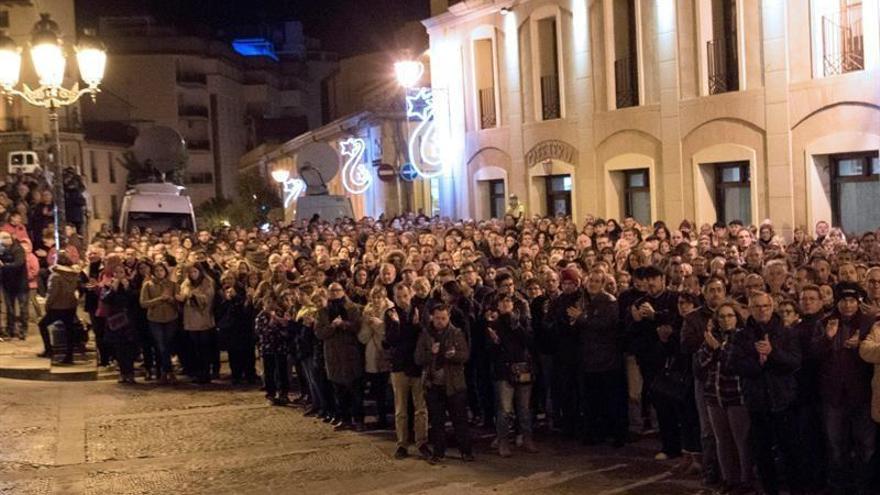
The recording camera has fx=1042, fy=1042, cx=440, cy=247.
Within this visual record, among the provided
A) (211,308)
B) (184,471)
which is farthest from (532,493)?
(211,308)

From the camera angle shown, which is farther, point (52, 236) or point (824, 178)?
point (52, 236)

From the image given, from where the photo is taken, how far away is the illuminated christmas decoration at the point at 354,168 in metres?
37.7

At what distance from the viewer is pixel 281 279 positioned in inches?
534

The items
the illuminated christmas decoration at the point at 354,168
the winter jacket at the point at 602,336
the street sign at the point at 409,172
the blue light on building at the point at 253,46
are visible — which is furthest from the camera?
the blue light on building at the point at 253,46

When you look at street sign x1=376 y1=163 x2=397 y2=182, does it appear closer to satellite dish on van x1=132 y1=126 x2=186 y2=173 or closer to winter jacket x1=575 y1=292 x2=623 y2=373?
satellite dish on van x1=132 y1=126 x2=186 y2=173

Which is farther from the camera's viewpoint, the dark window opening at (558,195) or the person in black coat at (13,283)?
the dark window opening at (558,195)

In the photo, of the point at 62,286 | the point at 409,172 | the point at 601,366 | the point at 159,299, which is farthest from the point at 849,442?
the point at 409,172

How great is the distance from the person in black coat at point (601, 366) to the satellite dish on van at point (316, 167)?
61.6ft

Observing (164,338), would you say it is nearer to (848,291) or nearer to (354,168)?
(848,291)

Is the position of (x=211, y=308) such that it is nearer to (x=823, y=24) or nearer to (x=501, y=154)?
(x=823, y=24)

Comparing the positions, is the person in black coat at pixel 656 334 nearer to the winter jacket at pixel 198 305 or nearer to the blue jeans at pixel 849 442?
the blue jeans at pixel 849 442

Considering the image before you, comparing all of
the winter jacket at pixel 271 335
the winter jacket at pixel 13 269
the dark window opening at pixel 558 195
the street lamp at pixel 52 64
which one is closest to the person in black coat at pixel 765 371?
the winter jacket at pixel 271 335

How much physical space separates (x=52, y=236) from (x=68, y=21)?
35243 millimetres

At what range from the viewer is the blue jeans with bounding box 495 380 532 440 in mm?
10273
